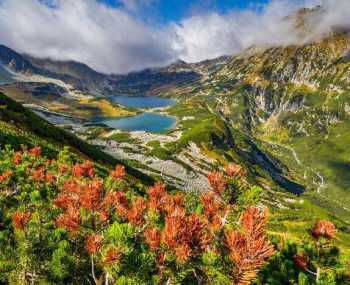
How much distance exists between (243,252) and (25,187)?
14409 mm

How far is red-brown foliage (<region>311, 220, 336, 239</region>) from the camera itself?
814 cm

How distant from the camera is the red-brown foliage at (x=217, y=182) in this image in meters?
7.60

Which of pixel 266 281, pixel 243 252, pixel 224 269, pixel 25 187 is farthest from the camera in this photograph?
pixel 25 187

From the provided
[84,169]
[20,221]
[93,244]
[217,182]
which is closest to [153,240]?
[93,244]

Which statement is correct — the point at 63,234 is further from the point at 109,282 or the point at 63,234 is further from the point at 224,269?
the point at 224,269

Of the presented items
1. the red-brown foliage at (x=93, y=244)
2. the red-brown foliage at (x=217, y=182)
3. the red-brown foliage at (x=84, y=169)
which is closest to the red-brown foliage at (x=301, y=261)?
the red-brown foliage at (x=217, y=182)

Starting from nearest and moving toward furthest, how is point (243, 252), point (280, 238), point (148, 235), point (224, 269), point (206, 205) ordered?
point (243, 252) → point (224, 269) → point (148, 235) → point (206, 205) → point (280, 238)

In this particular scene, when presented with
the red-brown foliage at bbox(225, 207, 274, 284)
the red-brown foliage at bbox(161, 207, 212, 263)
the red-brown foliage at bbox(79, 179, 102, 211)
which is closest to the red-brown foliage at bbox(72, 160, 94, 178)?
the red-brown foliage at bbox(79, 179, 102, 211)

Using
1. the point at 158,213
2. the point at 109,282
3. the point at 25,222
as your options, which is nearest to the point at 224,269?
the point at 109,282

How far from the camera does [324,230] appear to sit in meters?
8.25

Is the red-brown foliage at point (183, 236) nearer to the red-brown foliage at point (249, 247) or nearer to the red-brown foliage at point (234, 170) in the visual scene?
the red-brown foliage at point (249, 247)

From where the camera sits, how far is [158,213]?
912 centimetres

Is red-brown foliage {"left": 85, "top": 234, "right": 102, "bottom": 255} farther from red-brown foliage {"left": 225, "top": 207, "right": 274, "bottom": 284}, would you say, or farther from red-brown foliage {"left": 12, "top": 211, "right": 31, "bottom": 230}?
red-brown foliage {"left": 225, "top": 207, "right": 274, "bottom": 284}

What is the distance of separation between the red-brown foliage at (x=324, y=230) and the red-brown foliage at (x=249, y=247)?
2.96 metres
